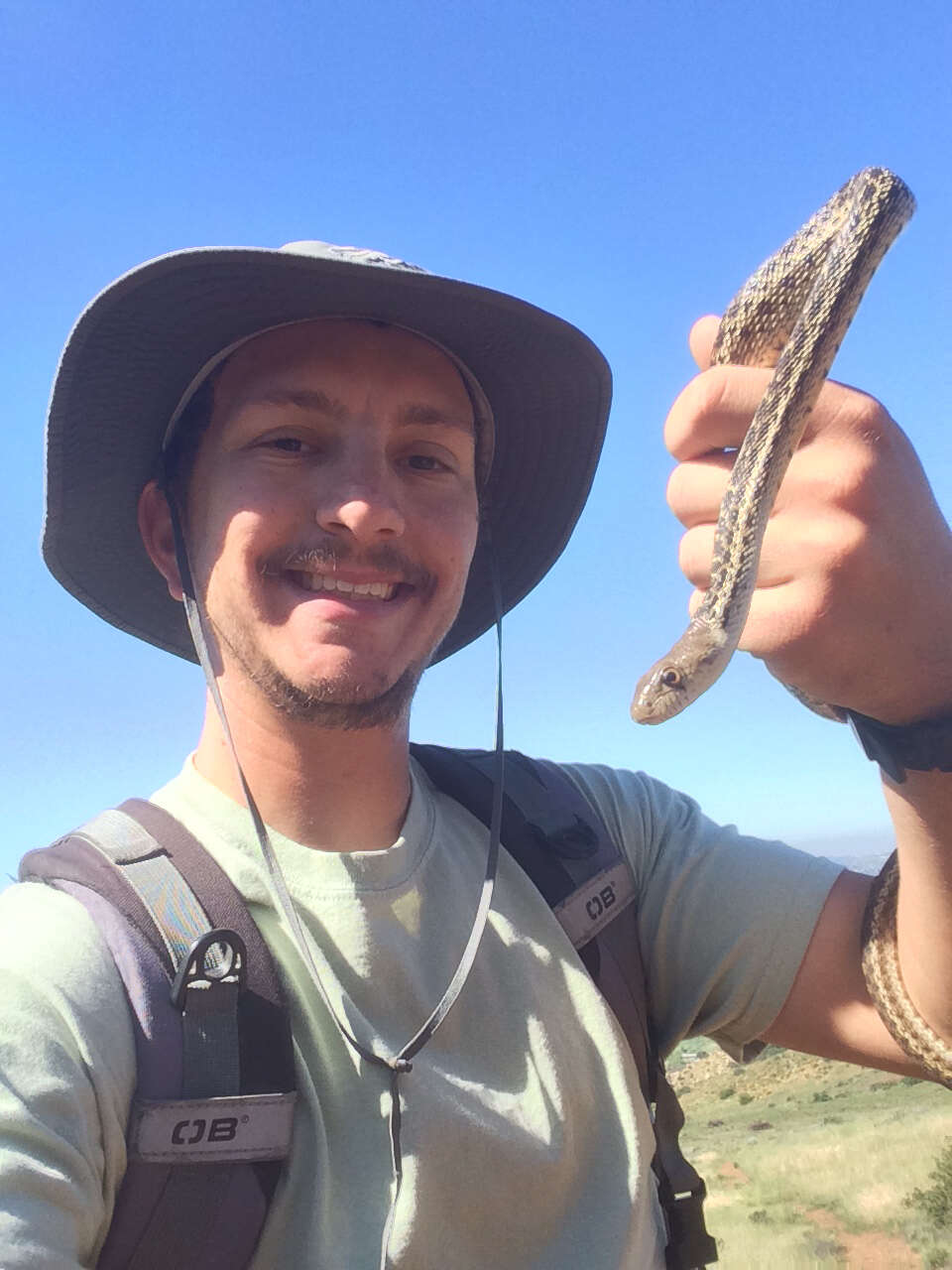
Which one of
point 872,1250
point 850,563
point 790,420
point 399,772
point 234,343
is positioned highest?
point 234,343

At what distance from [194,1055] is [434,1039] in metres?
0.84

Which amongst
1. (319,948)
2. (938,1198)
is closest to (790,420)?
(319,948)

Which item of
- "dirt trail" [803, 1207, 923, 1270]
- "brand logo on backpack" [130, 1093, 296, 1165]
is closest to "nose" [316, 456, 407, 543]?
"brand logo on backpack" [130, 1093, 296, 1165]

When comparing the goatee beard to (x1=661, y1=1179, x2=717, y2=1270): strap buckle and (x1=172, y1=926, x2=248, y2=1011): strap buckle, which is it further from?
(x1=661, y1=1179, x2=717, y2=1270): strap buckle

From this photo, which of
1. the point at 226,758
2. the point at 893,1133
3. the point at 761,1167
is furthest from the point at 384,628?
the point at 893,1133

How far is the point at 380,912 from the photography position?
10.1ft

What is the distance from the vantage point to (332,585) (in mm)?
3387

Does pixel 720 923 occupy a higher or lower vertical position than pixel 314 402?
lower

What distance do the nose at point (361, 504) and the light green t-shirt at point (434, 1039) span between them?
1.03 meters

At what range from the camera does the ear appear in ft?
12.8

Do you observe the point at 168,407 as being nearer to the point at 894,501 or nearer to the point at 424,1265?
the point at 894,501

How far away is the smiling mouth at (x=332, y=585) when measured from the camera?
3.38m

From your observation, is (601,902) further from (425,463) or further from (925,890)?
(425,463)

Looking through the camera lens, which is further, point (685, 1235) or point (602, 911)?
point (602, 911)
